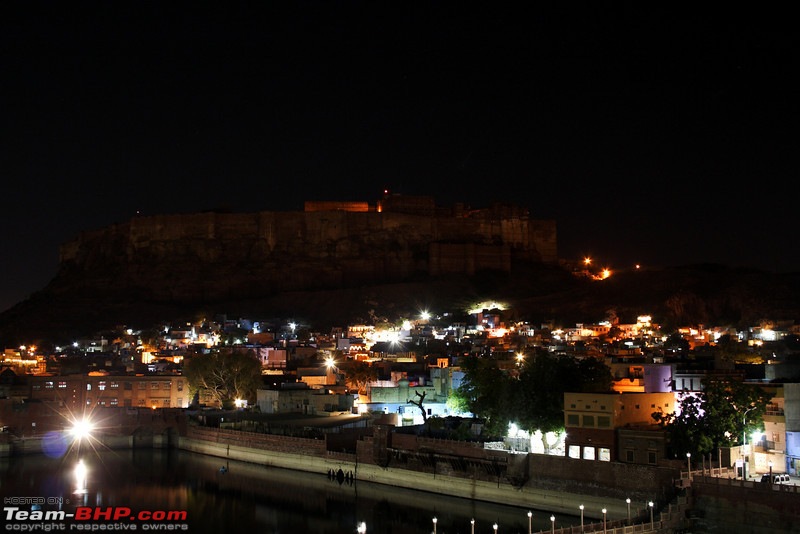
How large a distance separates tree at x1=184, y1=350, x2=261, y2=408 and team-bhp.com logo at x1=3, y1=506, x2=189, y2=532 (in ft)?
84.2

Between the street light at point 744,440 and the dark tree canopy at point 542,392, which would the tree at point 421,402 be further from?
the street light at point 744,440

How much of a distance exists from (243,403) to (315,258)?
53734mm

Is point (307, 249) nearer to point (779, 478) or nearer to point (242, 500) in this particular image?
point (242, 500)

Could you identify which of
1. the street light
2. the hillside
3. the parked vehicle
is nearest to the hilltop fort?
the hillside

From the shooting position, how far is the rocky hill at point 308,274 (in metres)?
104

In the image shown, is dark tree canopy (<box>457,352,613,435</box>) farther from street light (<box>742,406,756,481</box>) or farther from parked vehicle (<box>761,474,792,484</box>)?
parked vehicle (<box>761,474,792,484</box>)

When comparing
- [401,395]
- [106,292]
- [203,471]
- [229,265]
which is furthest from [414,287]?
[203,471]

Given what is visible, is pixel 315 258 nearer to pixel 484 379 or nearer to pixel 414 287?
pixel 414 287

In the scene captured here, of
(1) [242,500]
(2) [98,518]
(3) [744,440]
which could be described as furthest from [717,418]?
(2) [98,518]

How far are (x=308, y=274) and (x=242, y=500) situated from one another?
74.8 meters

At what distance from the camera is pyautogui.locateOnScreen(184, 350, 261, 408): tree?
210ft

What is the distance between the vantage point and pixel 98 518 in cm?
3622

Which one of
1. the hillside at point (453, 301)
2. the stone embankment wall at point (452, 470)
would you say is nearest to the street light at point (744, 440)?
the stone embankment wall at point (452, 470)

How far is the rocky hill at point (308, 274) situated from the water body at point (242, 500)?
52.3 metres
